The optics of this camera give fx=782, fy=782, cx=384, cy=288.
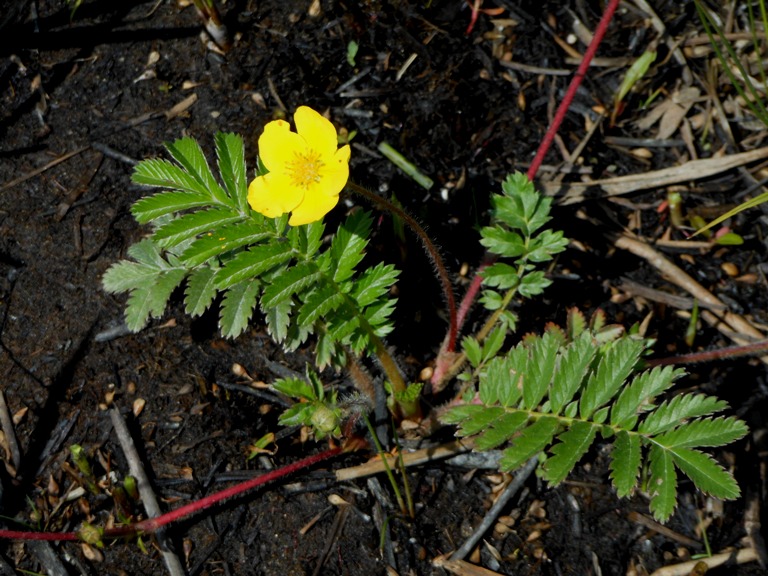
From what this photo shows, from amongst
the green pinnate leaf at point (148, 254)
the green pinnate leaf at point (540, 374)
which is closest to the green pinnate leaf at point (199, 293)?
the green pinnate leaf at point (148, 254)

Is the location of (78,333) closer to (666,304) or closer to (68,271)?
(68,271)

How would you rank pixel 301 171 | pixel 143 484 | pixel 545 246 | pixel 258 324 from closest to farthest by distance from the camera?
pixel 301 171, pixel 545 246, pixel 143 484, pixel 258 324

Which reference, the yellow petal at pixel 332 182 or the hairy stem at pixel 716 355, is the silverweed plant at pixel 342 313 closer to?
the yellow petal at pixel 332 182

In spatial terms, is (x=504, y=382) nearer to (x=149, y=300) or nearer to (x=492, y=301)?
(x=492, y=301)

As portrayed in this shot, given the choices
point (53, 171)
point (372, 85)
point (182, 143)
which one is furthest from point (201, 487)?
point (372, 85)

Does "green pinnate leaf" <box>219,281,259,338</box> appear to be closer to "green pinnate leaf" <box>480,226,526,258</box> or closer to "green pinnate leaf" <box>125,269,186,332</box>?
"green pinnate leaf" <box>125,269,186,332</box>

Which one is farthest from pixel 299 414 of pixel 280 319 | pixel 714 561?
pixel 714 561
